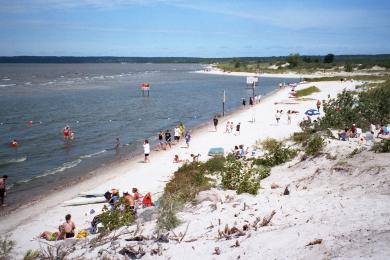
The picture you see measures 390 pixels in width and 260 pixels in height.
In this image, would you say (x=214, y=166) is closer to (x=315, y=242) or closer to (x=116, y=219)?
(x=116, y=219)

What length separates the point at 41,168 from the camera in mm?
22812

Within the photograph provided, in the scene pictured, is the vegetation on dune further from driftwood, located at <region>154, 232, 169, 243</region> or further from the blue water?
driftwood, located at <region>154, 232, 169, 243</region>

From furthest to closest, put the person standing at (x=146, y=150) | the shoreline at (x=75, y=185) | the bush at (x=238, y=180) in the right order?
the person standing at (x=146, y=150)
the shoreline at (x=75, y=185)
the bush at (x=238, y=180)

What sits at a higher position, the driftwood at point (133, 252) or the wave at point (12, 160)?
the driftwood at point (133, 252)

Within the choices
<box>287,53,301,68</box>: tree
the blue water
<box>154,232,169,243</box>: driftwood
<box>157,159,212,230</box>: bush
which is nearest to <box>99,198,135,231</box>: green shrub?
<box>157,159,212,230</box>: bush

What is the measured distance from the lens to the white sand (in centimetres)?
1425

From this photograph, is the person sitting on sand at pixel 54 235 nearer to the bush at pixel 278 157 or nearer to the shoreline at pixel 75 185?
the shoreline at pixel 75 185

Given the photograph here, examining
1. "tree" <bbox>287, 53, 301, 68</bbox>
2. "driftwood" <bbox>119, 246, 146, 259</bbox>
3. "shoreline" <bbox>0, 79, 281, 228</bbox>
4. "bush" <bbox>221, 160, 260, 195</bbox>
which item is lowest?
"shoreline" <bbox>0, 79, 281, 228</bbox>

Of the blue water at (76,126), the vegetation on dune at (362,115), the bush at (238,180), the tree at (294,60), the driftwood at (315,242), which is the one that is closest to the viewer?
the driftwood at (315,242)

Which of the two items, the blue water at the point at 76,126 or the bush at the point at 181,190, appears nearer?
the bush at the point at 181,190

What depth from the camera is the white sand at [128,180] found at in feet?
46.8

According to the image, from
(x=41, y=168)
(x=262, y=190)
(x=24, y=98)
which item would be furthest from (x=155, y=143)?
(x=24, y=98)

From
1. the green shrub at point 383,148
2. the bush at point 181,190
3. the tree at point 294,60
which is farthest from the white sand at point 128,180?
the tree at point 294,60

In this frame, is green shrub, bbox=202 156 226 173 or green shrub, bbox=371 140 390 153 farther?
green shrub, bbox=202 156 226 173
